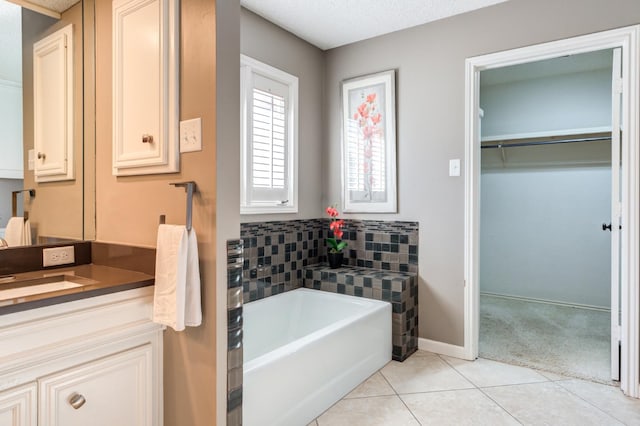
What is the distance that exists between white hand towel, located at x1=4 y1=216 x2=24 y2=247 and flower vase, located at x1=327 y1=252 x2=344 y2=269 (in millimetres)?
2093

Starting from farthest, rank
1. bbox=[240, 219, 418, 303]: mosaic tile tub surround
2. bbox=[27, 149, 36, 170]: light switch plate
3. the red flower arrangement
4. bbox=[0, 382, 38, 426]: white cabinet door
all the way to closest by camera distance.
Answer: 1. the red flower arrangement
2. bbox=[240, 219, 418, 303]: mosaic tile tub surround
3. bbox=[27, 149, 36, 170]: light switch plate
4. bbox=[0, 382, 38, 426]: white cabinet door

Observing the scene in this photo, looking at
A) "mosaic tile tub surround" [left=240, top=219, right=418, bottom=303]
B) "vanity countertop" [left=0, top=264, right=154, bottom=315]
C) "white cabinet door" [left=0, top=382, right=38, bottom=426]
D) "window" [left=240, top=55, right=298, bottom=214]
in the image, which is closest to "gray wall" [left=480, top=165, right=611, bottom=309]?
"mosaic tile tub surround" [left=240, top=219, right=418, bottom=303]

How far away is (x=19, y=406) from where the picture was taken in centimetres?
116

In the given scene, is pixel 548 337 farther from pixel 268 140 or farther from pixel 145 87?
pixel 145 87

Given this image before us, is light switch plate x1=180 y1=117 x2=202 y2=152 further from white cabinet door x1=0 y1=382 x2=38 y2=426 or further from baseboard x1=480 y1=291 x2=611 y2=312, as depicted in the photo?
baseboard x1=480 y1=291 x2=611 y2=312

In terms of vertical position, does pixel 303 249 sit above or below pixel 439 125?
below

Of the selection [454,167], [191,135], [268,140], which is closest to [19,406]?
[191,135]

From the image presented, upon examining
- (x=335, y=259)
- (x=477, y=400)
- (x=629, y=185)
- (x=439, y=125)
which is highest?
(x=439, y=125)

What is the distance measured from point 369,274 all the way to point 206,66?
2048 mm

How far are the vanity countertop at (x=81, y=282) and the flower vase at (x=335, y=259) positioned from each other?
5.90 feet

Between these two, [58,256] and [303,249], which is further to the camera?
[303,249]

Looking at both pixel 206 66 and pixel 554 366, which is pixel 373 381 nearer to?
pixel 554 366

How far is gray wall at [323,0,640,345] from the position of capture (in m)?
2.73

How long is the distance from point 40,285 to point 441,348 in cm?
257
